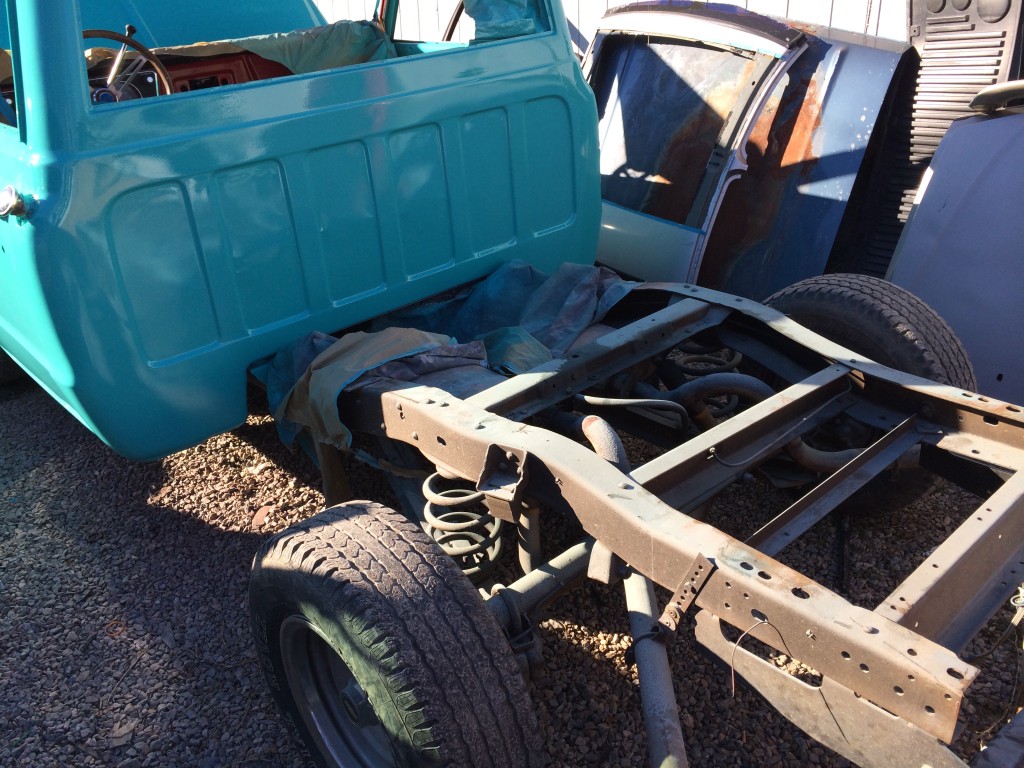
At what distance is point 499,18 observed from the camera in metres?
3.12

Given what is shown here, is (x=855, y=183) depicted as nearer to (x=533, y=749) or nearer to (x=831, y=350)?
(x=831, y=350)

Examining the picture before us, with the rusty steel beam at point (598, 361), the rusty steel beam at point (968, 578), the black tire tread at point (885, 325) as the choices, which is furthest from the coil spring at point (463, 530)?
the black tire tread at point (885, 325)

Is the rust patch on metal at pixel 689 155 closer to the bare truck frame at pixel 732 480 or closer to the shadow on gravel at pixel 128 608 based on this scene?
the bare truck frame at pixel 732 480

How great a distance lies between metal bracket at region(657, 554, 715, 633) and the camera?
1677mm

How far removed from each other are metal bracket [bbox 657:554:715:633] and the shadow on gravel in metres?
1.22

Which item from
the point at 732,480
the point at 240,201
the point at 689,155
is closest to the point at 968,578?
the point at 732,480

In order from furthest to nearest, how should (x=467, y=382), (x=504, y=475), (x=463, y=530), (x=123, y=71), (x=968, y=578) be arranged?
(x=123, y=71)
(x=467, y=382)
(x=463, y=530)
(x=504, y=475)
(x=968, y=578)

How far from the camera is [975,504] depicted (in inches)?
129

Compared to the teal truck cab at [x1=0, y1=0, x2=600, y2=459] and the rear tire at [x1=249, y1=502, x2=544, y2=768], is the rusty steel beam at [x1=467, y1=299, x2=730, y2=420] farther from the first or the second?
the teal truck cab at [x1=0, y1=0, x2=600, y2=459]

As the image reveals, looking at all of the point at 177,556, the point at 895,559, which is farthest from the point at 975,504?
the point at 177,556

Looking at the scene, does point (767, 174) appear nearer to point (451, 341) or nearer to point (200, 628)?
point (451, 341)

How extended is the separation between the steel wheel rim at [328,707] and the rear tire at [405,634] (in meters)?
0.11

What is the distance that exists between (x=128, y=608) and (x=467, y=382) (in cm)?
144

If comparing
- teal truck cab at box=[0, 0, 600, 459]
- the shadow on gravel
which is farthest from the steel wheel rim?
teal truck cab at box=[0, 0, 600, 459]
